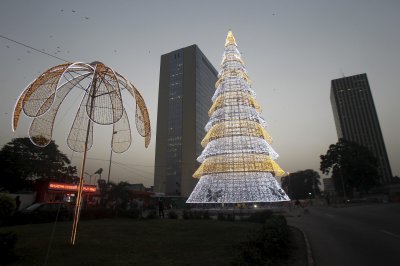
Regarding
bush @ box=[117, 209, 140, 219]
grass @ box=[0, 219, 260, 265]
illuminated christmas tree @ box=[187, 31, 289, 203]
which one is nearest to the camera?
grass @ box=[0, 219, 260, 265]

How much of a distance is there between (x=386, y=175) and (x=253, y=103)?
16055 centimetres

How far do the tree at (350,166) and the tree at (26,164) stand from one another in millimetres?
62832

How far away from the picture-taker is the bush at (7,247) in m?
7.37

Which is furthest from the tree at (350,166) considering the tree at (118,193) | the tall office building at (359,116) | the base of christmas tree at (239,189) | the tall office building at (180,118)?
the tall office building at (359,116)

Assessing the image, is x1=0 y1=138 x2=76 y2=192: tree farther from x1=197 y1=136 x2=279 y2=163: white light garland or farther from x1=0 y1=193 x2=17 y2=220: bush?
x1=0 y1=193 x2=17 y2=220: bush

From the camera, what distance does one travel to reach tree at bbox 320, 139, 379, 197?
63719mm

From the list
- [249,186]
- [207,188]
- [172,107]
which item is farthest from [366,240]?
[172,107]

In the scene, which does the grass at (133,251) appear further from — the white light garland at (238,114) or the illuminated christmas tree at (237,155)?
the white light garland at (238,114)

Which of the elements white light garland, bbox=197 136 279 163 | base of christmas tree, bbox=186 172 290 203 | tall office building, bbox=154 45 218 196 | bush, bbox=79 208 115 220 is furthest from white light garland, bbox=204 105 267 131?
tall office building, bbox=154 45 218 196

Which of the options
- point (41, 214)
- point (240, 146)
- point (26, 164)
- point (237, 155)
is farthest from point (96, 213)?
point (26, 164)

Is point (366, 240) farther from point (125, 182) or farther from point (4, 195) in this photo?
point (125, 182)

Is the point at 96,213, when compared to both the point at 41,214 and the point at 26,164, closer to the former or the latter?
the point at 41,214

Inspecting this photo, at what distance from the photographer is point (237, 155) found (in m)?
31.8

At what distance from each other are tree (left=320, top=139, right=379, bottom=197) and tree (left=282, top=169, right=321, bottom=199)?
43.3m
